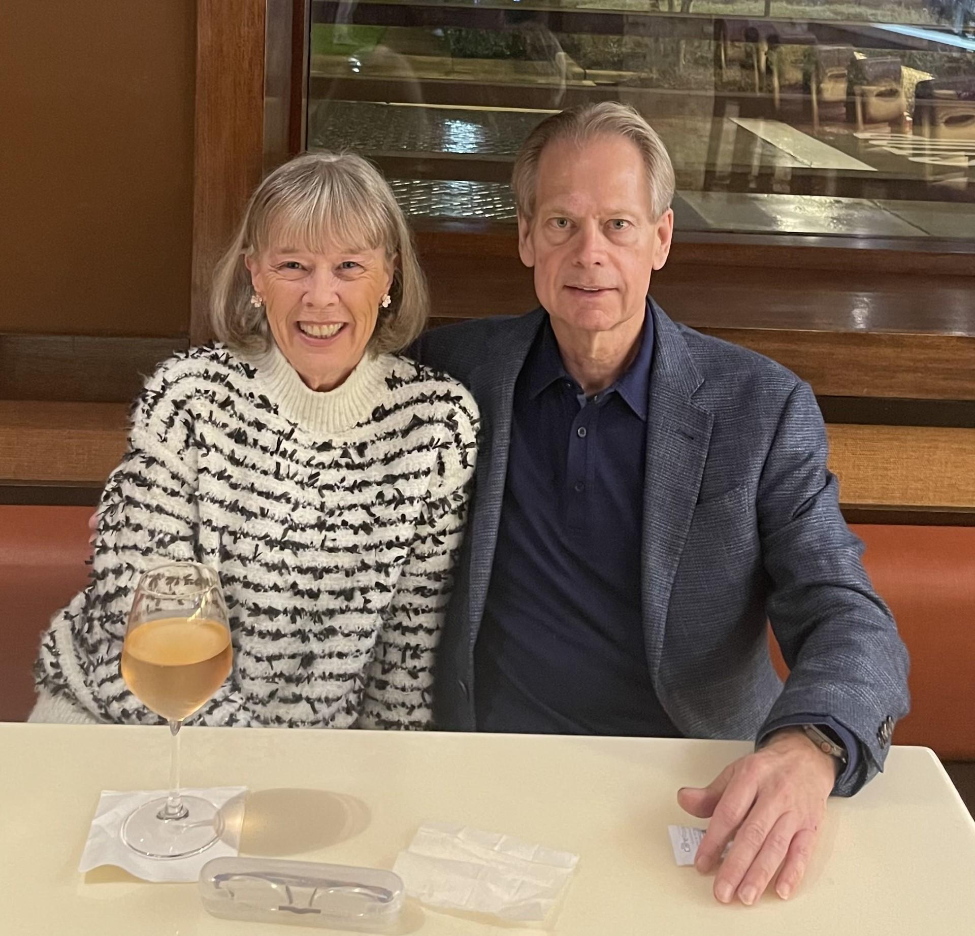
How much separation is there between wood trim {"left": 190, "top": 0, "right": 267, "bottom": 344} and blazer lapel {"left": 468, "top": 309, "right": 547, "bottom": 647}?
578 millimetres

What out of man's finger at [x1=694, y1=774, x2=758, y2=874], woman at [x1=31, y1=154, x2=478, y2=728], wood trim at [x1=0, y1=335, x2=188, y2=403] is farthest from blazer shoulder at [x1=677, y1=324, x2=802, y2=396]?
wood trim at [x1=0, y1=335, x2=188, y2=403]

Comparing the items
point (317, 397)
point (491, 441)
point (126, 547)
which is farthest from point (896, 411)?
point (126, 547)

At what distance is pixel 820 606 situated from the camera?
1510 millimetres

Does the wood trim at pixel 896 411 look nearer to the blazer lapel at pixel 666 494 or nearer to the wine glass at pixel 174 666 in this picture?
the blazer lapel at pixel 666 494

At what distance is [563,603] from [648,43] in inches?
50.2

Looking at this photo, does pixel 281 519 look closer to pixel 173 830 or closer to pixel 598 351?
pixel 598 351

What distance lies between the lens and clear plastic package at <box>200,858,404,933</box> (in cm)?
101

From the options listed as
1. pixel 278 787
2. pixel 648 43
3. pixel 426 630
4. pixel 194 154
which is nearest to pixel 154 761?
pixel 278 787

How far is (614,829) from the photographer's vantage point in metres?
1.15

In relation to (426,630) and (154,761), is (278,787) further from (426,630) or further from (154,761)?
(426,630)

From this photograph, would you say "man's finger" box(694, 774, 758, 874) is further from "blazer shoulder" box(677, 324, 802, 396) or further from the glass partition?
the glass partition

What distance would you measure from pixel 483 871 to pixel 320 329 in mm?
853

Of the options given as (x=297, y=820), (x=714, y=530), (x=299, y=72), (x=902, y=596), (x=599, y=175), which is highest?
(x=299, y=72)

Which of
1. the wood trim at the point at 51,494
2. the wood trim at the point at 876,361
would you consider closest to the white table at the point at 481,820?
the wood trim at the point at 51,494
